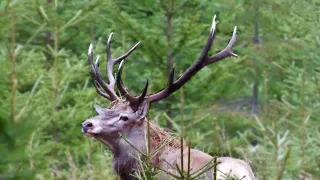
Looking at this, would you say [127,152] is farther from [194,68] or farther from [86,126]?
[194,68]

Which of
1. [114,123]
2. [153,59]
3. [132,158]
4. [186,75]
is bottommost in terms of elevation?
[153,59]

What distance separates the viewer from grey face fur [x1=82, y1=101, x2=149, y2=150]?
271 inches

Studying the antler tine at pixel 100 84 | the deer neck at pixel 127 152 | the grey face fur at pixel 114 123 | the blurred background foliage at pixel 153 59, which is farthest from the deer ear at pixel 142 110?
the blurred background foliage at pixel 153 59

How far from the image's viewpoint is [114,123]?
7.00m

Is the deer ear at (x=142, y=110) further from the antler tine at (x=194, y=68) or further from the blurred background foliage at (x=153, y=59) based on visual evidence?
the blurred background foliage at (x=153, y=59)

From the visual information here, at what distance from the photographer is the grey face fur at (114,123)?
6895mm

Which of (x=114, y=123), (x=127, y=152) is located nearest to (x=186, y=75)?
(x=114, y=123)

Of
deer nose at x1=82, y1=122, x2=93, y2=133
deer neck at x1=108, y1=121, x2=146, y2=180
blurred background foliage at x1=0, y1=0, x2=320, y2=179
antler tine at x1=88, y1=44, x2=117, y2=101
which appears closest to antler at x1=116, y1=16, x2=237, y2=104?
antler tine at x1=88, y1=44, x2=117, y2=101

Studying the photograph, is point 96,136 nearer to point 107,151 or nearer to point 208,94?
point 107,151

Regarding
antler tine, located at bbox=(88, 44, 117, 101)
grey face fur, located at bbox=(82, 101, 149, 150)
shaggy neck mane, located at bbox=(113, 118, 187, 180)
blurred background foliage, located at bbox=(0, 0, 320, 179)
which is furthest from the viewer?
blurred background foliage, located at bbox=(0, 0, 320, 179)

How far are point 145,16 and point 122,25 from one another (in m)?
0.55

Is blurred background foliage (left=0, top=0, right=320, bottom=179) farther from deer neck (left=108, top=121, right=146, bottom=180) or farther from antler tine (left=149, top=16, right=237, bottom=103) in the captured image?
deer neck (left=108, top=121, right=146, bottom=180)

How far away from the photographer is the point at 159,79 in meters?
14.3

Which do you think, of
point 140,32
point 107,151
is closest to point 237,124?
point 140,32
